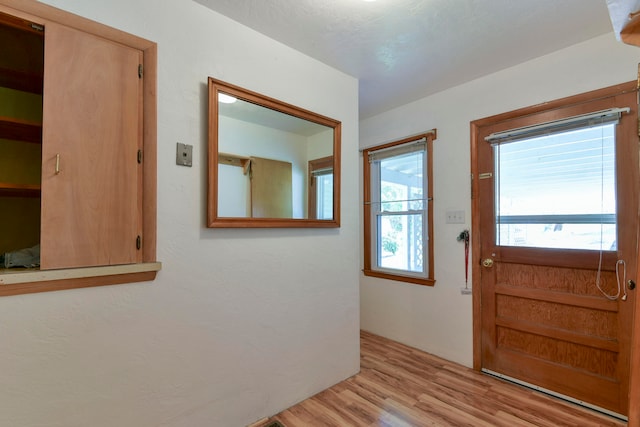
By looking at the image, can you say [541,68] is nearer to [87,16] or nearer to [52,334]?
[87,16]

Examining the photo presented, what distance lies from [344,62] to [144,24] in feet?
4.17

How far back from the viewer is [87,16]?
4.13 feet

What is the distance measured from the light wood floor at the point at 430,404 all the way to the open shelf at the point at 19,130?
6.24 ft

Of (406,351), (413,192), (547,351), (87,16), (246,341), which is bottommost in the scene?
(406,351)

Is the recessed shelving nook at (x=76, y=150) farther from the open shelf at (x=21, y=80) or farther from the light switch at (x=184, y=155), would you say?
the light switch at (x=184, y=155)

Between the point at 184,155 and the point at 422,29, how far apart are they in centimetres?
157

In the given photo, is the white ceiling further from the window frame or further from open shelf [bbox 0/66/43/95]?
open shelf [bbox 0/66/43/95]

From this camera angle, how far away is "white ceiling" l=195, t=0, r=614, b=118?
1583mm

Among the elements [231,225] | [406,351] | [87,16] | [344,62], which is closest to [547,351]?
[406,351]

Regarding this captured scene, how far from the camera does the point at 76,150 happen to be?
1.24 meters

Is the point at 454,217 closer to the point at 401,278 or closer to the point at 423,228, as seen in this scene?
the point at 423,228

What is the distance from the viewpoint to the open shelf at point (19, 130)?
1200 mm

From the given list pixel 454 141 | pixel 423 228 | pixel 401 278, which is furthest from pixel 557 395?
pixel 454 141

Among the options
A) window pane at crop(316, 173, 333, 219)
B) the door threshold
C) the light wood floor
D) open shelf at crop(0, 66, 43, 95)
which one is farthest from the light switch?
the door threshold
